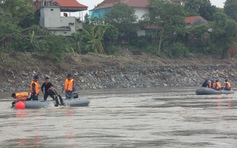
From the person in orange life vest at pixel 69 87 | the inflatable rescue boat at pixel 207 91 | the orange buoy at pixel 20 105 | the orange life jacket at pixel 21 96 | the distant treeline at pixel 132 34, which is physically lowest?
the inflatable rescue boat at pixel 207 91

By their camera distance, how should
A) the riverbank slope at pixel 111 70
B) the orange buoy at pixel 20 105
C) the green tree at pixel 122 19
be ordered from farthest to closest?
the green tree at pixel 122 19 < the riverbank slope at pixel 111 70 < the orange buoy at pixel 20 105

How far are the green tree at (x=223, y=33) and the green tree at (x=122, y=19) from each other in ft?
33.5

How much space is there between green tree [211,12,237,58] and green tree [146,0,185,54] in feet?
13.7

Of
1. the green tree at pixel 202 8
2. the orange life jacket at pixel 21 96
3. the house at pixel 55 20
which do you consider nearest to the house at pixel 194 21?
the green tree at pixel 202 8

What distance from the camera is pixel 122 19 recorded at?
77.4m

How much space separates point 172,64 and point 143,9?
1563 centimetres

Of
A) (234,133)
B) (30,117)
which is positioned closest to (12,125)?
(30,117)

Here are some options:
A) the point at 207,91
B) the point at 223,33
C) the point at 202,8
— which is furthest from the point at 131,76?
the point at 202,8

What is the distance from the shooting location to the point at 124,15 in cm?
7762

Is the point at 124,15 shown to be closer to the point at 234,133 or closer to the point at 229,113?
the point at 229,113

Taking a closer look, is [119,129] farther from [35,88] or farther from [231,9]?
[231,9]

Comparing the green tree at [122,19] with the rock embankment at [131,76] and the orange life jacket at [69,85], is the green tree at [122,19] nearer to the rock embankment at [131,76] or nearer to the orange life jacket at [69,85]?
the rock embankment at [131,76]

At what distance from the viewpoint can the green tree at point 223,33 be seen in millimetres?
74631

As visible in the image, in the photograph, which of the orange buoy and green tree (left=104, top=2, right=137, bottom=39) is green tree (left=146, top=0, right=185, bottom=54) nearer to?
green tree (left=104, top=2, right=137, bottom=39)
